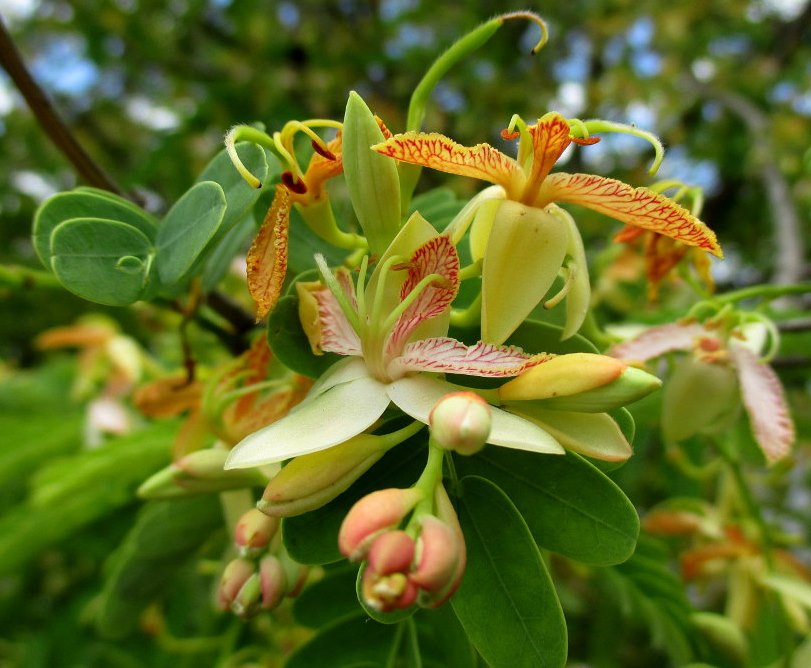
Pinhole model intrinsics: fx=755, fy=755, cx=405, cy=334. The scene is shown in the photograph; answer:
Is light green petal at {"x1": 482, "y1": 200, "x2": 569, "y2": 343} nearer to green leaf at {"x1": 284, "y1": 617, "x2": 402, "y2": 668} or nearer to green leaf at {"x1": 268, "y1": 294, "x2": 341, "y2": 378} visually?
green leaf at {"x1": 268, "y1": 294, "x2": 341, "y2": 378}

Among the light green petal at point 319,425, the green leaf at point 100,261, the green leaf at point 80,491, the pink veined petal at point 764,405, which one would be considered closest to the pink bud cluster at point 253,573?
the light green petal at point 319,425

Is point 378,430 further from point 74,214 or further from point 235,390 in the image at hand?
point 74,214

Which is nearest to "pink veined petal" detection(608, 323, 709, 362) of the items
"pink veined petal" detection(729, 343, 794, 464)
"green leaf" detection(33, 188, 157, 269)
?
"pink veined petal" detection(729, 343, 794, 464)

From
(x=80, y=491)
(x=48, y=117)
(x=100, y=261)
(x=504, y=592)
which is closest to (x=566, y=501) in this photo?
(x=504, y=592)

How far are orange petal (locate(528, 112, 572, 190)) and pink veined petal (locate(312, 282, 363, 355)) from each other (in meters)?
0.19

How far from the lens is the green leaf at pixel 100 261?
0.61 m

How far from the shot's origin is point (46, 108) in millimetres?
879

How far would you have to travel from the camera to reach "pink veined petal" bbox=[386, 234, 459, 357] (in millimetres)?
549

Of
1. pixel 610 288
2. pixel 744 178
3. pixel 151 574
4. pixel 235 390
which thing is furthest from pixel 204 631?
pixel 744 178

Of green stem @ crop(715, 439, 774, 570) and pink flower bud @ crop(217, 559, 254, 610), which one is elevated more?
pink flower bud @ crop(217, 559, 254, 610)

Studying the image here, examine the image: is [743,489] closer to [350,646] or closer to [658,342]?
[658,342]

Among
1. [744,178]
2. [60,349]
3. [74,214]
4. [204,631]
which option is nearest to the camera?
[74,214]

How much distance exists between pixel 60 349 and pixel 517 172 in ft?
11.5

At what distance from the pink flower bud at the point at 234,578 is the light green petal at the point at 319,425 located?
0.47ft
